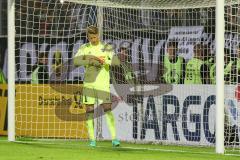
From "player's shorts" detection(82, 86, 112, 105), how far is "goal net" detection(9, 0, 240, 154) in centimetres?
192

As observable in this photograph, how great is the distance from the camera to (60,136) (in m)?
16.9

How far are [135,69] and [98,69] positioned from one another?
2.36 m

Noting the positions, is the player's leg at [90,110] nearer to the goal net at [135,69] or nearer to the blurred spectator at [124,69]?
the goal net at [135,69]

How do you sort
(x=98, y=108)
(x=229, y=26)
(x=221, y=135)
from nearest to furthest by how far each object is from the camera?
1. (x=221, y=135)
2. (x=229, y=26)
3. (x=98, y=108)

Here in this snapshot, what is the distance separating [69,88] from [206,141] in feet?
10.6

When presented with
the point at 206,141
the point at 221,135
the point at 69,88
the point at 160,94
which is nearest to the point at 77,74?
the point at 69,88

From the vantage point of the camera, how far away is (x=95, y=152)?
1327cm

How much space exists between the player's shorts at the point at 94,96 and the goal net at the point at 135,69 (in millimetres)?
1921

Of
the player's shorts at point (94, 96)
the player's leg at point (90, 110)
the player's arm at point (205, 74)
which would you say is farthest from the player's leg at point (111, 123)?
the player's arm at point (205, 74)

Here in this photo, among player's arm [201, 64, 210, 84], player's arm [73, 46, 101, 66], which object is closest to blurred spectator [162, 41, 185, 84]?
player's arm [201, 64, 210, 84]

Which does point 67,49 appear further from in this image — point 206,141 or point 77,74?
point 206,141

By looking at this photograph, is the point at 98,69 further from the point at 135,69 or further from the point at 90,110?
the point at 135,69

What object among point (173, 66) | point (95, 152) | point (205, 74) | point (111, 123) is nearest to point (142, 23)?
point (173, 66)

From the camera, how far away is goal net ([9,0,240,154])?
15602 millimetres
